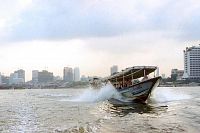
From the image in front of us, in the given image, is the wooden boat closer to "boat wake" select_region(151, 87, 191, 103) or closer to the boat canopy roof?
the boat canopy roof

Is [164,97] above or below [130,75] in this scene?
below

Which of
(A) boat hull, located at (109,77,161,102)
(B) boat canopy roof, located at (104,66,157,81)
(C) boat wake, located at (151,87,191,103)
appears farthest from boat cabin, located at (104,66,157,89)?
(C) boat wake, located at (151,87,191,103)

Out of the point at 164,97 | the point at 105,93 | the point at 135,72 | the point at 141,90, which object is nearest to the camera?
the point at 141,90

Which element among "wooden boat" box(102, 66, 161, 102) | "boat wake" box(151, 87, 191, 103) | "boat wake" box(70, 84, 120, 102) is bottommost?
"boat wake" box(151, 87, 191, 103)

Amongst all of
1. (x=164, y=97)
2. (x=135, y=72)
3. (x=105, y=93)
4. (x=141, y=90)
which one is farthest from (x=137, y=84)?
(x=164, y=97)

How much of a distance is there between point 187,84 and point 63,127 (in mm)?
184718

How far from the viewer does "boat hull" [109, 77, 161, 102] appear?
126 feet

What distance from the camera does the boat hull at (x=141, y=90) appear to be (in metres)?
38.3

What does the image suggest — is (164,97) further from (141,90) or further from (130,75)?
(141,90)

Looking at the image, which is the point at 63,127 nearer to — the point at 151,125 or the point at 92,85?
the point at 151,125

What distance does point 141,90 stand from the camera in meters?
38.8

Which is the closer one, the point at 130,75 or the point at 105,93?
the point at 130,75

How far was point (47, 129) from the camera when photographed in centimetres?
2052

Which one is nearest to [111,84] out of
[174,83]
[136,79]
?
[136,79]
